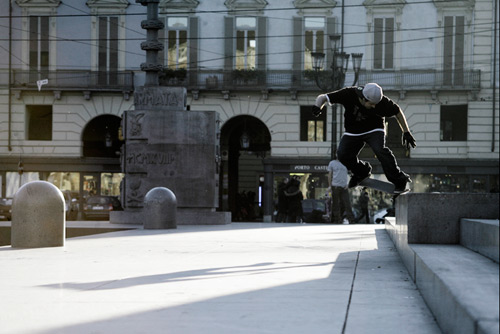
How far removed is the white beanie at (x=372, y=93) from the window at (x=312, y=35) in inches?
1094

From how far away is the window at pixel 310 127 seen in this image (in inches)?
1416

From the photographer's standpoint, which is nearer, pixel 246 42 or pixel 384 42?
pixel 384 42

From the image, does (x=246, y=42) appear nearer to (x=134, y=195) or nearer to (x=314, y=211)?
(x=314, y=211)

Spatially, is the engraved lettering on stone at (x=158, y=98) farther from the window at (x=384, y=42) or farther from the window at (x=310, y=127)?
the window at (x=384, y=42)

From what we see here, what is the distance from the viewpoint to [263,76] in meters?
35.8

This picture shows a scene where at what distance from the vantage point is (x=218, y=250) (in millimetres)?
10180

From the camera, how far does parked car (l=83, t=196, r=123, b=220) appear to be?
33125 millimetres

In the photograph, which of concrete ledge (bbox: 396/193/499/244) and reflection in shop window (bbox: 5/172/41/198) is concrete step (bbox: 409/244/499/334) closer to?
concrete ledge (bbox: 396/193/499/244)

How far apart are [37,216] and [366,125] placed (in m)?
4.46

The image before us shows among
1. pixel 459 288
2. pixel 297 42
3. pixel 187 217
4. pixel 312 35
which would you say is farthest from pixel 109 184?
pixel 459 288

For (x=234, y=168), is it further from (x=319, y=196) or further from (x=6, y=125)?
(x=6, y=125)

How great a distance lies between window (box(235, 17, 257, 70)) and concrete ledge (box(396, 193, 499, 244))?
99.1 ft

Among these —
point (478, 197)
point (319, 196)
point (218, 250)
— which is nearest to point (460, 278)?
point (478, 197)

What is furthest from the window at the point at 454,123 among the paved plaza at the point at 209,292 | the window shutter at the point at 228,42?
the paved plaza at the point at 209,292
